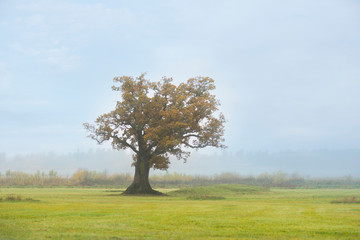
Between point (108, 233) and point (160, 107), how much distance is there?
101 ft

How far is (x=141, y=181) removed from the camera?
143ft

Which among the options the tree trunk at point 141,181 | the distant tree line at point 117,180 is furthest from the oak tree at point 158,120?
the distant tree line at point 117,180

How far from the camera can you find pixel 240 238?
1159 cm

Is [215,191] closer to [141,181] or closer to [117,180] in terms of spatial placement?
[141,181]

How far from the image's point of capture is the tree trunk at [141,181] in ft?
139

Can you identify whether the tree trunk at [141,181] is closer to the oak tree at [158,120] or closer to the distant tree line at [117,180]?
the oak tree at [158,120]

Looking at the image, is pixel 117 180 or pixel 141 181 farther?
pixel 117 180

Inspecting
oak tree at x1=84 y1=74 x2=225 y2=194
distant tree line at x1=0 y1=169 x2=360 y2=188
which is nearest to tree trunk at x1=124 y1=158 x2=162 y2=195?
oak tree at x1=84 y1=74 x2=225 y2=194

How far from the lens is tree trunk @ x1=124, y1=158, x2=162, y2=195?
42375 mm

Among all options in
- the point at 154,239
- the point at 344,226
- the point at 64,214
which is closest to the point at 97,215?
the point at 64,214

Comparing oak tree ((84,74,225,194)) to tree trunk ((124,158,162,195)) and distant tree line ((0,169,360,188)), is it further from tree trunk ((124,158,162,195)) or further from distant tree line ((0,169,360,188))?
distant tree line ((0,169,360,188))

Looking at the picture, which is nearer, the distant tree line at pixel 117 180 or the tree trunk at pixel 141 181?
the tree trunk at pixel 141 181

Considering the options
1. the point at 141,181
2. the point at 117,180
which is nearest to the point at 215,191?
the point at 141,181

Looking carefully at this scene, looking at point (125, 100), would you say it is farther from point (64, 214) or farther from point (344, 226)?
point (344, 226)
